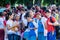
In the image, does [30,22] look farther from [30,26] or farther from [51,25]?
[51,25]

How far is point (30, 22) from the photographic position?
10.3m

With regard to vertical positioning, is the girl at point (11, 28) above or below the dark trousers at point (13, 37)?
above

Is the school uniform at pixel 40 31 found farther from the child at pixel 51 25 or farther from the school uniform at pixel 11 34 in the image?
the school uniform at pixel 11 34

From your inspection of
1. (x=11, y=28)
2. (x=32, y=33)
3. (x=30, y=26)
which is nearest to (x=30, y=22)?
(x=30, y=26)

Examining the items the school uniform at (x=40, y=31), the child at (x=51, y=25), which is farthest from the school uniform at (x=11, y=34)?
the child at (x=51, y=25)

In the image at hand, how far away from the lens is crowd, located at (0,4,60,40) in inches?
404

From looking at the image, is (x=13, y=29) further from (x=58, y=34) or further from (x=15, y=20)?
(x=58, y=34)

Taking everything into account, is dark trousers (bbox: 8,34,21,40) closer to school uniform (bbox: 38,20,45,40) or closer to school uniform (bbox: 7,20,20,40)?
school uniform (bbox: 7,20,20,40)

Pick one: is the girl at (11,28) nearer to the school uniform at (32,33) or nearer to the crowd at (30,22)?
the crowd at (30,22)

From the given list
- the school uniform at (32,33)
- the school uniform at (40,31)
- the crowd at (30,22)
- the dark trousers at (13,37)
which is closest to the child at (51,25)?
the crowd at (30,22)

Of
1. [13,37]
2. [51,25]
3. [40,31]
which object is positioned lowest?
[13,37]

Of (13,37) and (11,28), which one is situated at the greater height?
(11,28)

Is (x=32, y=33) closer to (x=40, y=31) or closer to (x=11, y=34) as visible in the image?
(x=40, y=31)

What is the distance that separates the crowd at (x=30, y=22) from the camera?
33.6 feet
